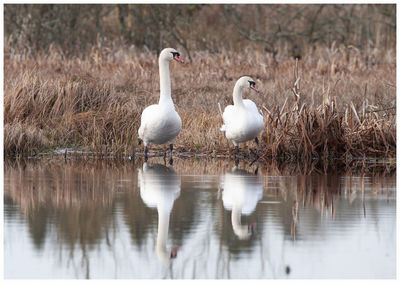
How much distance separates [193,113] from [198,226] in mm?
7990

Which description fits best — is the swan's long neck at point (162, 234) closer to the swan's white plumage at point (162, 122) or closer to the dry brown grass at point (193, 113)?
the swan's white plumage at point (162, 122)

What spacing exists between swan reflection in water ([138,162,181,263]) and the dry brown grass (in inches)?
71.3

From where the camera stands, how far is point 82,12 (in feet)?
84.4

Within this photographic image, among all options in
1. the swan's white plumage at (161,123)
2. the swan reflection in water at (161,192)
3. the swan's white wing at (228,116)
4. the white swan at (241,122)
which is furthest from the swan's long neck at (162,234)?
the swan's white wing at (228,116)

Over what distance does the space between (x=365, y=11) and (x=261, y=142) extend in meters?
16.5

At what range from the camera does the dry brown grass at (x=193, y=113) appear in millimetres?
11703

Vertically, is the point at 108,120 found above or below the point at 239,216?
above

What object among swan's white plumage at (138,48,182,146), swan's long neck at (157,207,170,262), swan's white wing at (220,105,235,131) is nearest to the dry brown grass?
swan's white wing at (220,105,235,131)

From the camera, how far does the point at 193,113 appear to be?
14031 millimetres

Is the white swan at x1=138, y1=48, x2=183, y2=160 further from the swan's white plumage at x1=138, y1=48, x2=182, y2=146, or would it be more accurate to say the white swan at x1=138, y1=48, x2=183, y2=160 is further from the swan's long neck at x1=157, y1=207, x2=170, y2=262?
the swan's long neck at x1=157, y1=207, x2=170, y2=262

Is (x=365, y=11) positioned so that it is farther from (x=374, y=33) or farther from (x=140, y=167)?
(x=140, y=167)

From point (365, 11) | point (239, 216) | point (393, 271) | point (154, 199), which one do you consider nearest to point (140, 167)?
point (154, 199)

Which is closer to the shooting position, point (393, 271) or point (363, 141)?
point (393, 271)

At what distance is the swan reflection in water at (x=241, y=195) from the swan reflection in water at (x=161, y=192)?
49 cm
